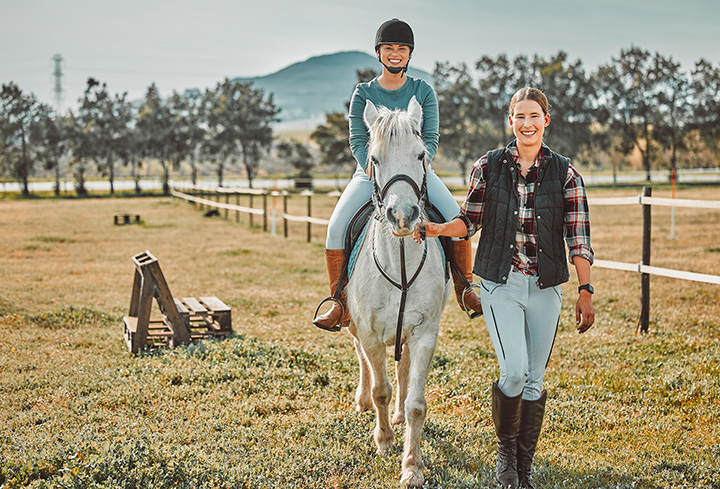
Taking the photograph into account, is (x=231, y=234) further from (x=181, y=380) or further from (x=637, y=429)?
(x=637, y=429)

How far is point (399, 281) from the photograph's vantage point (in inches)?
163

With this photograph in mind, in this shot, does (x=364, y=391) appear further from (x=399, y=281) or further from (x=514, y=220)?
(x=514, y=220)

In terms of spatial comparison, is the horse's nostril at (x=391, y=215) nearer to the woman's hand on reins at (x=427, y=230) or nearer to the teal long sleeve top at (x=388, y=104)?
the woman's hand on reins at (x=427, y=230)

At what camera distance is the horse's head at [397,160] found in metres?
3.54

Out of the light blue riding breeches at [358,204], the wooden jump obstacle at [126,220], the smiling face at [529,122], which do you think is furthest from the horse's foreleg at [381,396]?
the wooden jump obstacle at [126,220]

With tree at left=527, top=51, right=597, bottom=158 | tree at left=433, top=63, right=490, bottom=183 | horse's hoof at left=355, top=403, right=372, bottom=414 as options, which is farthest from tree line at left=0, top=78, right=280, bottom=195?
horse's hoof at left=355, top=403, right=372, bottom=414

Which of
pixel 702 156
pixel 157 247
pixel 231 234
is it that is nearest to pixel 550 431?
pixel 157 247

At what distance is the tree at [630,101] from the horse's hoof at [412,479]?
64496 mm

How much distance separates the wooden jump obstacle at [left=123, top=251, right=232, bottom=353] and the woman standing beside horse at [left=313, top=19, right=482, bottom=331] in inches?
124

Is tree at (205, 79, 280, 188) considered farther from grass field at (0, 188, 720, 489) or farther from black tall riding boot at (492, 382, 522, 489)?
black tall riding boot at (492, 382, 522, 489)

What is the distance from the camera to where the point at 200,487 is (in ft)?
12.5

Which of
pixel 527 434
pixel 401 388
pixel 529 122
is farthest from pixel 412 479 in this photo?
pixel 529 122

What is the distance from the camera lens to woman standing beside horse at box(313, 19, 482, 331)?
4.55 meters

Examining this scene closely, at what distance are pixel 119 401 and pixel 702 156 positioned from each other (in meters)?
83.5
